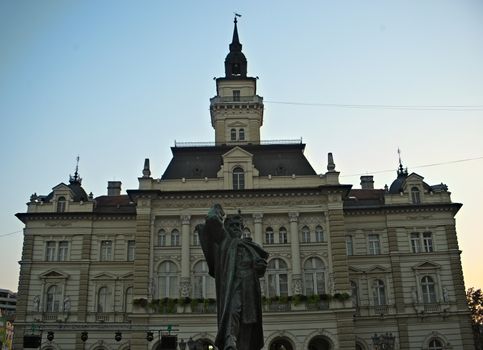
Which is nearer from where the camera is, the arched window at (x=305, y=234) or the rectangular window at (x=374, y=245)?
the arched window at (x=305, y=234)

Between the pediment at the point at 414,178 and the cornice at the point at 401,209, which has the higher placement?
the pediment at the point at 414,178

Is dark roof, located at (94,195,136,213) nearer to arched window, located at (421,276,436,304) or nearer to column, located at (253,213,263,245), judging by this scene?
column, located at (253,213,263,245)

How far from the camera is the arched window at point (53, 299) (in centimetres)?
4774

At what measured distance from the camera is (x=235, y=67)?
61.2m

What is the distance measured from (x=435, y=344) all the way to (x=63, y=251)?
33159 mm

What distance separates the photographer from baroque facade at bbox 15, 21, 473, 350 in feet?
141

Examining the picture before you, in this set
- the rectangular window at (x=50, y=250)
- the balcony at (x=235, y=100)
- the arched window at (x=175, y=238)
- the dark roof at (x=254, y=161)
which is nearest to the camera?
the arched window at (x=175, y=238)

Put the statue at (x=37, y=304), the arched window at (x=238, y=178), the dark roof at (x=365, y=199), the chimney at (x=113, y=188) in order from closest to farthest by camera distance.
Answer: the arched window at (x=238, y=178)
the statue at (x=37, y=304)
the dark roof at (x=365, y=199)
the chimney at (x=113, y=188)

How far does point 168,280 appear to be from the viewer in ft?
148

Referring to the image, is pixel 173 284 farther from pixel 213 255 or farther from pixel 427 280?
pixel 213 255

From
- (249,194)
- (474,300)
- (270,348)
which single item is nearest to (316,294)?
(270,348)

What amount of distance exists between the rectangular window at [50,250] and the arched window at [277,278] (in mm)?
19451

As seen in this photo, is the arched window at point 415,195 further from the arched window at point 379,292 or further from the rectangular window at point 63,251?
the rectangular window at point 63,251

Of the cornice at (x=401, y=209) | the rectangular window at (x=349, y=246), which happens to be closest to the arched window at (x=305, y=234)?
the rectangular window at (x=349, y=246)
